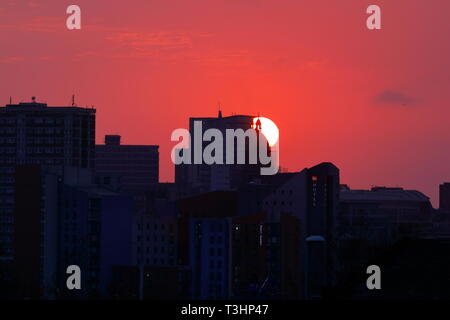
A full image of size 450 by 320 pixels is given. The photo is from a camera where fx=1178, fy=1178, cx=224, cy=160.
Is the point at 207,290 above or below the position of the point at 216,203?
below

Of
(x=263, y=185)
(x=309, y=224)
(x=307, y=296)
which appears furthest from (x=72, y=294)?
(x=263, y=185)

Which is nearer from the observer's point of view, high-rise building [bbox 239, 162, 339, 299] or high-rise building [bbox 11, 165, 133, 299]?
high-rise building [bbox 239, 162, 339, 299]

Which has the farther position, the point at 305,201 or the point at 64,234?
the point at 305,201

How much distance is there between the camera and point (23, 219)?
617 feet

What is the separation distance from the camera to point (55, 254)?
567ft

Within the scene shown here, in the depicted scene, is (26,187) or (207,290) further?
(26,187)

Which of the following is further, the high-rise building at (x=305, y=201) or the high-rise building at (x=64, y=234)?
the high-rise building at (x=64, y=234)

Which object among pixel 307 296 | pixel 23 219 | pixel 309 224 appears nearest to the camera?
pixel 307 296

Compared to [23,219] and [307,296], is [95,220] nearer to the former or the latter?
[23,219]

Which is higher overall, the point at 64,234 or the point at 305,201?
the point at 305,201
